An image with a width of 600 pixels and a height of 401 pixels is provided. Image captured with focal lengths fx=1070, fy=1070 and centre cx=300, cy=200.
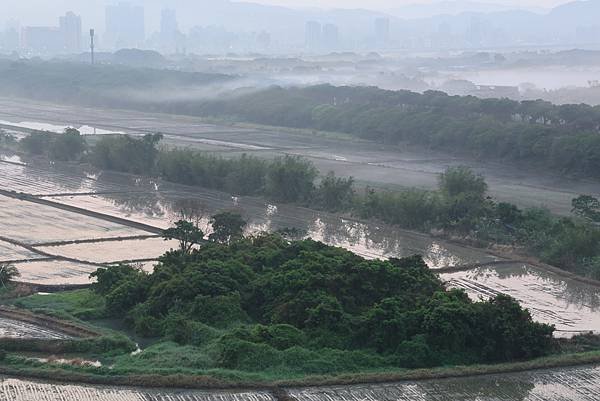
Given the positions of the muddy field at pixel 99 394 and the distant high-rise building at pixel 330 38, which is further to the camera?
the distant high-rise building at pixel 330 38

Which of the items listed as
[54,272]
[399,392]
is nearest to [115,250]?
[54,272]

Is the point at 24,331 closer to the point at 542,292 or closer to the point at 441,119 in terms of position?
the point at 542,292

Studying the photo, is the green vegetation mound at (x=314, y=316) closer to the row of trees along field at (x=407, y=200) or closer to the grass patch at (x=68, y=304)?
the grass patch at (x=68, y=304)

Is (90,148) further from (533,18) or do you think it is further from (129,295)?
(533,18)

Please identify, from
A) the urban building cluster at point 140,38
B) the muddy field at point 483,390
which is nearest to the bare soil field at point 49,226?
the muddy field at point 483,390

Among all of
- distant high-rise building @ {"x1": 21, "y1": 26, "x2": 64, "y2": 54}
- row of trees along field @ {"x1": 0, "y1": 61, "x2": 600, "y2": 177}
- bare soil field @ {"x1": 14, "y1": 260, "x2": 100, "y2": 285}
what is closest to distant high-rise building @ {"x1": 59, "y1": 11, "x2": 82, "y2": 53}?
distant high-rise building @ {"x1": 21, "y1": 26, "x2": 64, "y2": 54}

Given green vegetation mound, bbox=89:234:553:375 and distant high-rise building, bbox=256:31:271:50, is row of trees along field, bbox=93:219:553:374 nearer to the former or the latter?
green vegetation mound, bbox=89:234:553:375

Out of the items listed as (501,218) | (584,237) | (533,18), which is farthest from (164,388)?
(533,18)
